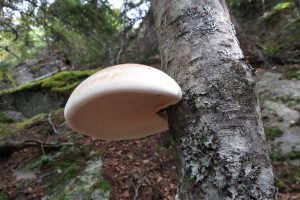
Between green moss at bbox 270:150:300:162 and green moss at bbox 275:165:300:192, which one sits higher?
green moss at bbox 270:150:300:162

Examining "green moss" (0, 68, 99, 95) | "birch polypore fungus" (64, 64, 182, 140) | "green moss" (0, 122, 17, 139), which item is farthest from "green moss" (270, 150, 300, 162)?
"green moss" (0, 68, 99, 95)

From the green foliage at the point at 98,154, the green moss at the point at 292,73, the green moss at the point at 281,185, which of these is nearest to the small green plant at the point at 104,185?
the green foliage at the point at 98,154

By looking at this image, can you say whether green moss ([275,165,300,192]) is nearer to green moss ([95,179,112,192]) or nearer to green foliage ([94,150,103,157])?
green moss ([95,179,112,192])

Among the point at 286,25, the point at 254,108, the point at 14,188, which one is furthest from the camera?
the point at 286,25

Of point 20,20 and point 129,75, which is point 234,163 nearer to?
point 129,75

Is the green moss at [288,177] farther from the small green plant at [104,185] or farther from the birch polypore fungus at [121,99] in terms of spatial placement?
the birch polypore fungus at [121,99]

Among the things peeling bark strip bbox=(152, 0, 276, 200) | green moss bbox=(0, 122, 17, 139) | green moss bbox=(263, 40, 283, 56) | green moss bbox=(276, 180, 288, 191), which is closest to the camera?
peeling bark strip bbox=(152, 0, 276, 200)

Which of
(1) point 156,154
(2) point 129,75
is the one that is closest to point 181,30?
(2) point 129,75
